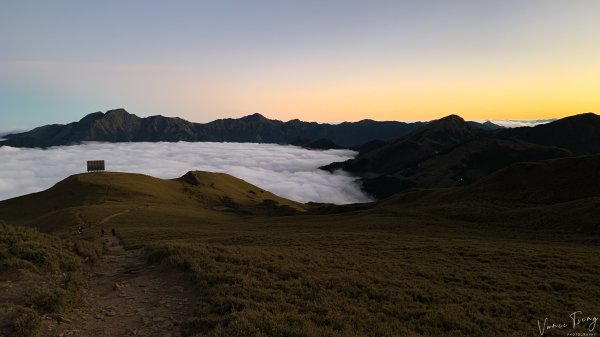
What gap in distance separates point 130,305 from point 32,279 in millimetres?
4821

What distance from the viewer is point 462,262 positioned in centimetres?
2772

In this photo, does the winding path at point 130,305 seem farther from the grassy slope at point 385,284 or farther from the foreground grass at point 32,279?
the grassy slope at point 385,284

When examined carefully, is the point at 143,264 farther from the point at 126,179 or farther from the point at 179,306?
the point at 126,179

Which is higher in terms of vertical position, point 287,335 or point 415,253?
point 287,335

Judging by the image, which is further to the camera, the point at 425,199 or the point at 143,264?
the point at 425,199

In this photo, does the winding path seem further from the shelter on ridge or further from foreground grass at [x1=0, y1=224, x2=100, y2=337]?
the shelter on ridge

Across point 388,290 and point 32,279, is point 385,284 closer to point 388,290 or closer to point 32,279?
point 388,290

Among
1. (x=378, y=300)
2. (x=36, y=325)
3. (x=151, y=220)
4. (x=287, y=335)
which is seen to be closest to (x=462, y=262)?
(x=378, y=300)

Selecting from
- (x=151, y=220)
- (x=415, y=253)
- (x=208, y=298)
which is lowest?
(x=151, y=220)

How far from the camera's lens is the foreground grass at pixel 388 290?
1386cm

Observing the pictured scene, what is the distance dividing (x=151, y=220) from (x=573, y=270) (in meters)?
64.5
